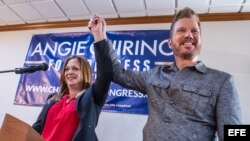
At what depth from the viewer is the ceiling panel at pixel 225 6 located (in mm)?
2158

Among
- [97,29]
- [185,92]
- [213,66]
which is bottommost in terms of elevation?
[185,92]

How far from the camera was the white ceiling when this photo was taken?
2217 millimetres

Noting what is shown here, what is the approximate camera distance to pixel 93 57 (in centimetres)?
242

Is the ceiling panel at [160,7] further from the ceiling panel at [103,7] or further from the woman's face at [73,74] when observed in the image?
the woman's face at [73,74]

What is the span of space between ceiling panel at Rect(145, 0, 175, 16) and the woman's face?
934 millimetres

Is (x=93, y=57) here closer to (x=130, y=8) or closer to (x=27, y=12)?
(x=130, y=8)

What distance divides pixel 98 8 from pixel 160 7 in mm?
566

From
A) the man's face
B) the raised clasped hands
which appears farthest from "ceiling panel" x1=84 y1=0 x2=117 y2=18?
the man's face

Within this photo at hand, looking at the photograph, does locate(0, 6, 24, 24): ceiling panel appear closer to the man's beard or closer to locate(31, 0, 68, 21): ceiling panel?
locate(31, 0, 68, 21): ceiling panel

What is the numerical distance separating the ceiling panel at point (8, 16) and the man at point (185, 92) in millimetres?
1856

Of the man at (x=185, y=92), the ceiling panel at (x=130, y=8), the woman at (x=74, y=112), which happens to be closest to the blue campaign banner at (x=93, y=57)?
the ceiling panel at (x=130, y=8)

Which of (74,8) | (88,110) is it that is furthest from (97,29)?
(74,8)

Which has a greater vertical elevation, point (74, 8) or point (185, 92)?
point (74, 8)

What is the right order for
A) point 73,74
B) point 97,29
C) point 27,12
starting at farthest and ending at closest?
point 27,12
point 73,74
point 97,29
